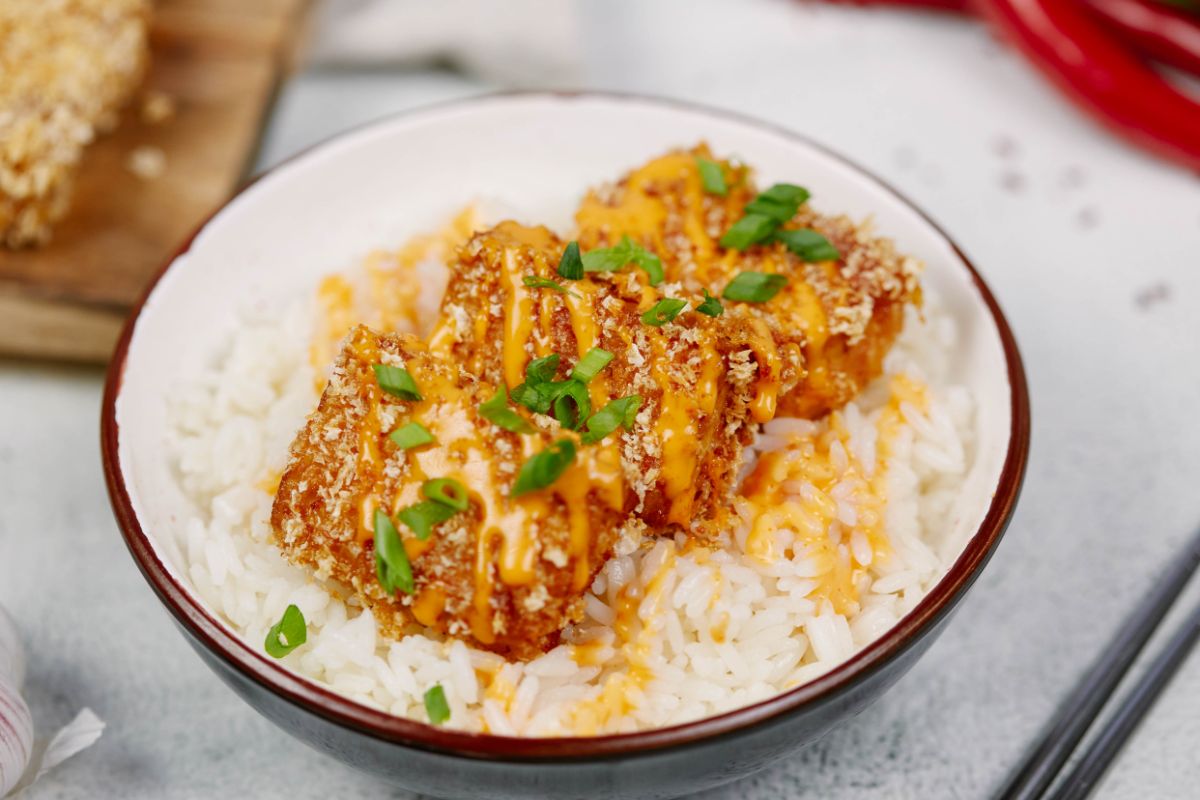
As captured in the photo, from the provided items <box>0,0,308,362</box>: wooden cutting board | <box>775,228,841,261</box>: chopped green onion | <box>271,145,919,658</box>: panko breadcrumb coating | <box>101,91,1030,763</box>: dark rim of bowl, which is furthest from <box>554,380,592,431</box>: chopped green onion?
<box>0,0,308,362</box>: wooden cutting board

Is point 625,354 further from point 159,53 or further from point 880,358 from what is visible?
point 159,53

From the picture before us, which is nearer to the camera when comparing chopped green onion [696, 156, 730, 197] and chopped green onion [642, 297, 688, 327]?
chopped green onion [642, 297, 688, 327]

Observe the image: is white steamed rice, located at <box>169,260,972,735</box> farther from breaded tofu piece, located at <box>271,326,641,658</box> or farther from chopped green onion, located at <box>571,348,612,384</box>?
chopped green onion, located at <box>571,348,612,384</box>

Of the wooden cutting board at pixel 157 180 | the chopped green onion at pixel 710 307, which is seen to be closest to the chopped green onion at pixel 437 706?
the chopped green onion at pixel 710 307

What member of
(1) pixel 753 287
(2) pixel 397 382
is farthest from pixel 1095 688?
(2) pixel 397 382

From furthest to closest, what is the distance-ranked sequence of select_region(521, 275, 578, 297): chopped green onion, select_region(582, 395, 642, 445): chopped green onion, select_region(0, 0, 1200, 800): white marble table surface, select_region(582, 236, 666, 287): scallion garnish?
select_region(0, 0, 1200, 800): white marble table surface → select_region(582, 236, 666, 287): scallion garnish → select_region(521, 275, 578, 297): chopped green onion → select_region(582, 395, 642, 445): chopped green onion

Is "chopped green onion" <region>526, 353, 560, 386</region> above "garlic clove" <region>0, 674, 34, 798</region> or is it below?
above

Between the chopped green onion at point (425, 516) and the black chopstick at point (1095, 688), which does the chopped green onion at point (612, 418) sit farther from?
the black chopstick at point (1095, 688)

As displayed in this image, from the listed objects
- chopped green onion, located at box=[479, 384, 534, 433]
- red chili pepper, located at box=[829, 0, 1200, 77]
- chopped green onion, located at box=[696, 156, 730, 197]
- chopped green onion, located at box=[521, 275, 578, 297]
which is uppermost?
red chili pepper, located at box=[829, 0, 1200, 77]

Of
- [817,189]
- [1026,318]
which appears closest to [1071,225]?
[1026,318]
